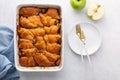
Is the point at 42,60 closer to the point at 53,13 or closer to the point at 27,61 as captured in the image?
the point at 27,61

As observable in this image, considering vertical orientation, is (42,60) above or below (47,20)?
below

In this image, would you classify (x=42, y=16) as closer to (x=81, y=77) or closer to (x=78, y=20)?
(x=78, y=20)

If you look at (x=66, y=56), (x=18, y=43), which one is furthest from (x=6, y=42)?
(x=66, y=56)

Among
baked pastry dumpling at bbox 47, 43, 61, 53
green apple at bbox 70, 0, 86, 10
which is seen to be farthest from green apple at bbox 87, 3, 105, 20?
baked pastry dumpling at bbox 47, 43, 61, 53

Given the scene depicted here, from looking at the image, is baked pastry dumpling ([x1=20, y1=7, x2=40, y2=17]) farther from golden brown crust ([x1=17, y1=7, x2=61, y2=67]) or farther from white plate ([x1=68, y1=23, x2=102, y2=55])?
white plate ([x1=68, y1=23, x2=102, y2=55])

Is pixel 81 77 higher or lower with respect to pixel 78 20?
lower

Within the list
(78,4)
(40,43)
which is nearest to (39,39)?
(40,43)
